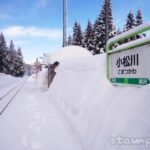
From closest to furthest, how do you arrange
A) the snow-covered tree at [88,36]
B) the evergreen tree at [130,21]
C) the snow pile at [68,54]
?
1. the snow pile at [68,54]
2. the evergreen tree at [130,21]
3. the snow-covered tree at [88,36]

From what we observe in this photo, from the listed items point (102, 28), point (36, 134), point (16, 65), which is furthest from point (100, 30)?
point (16, 65)

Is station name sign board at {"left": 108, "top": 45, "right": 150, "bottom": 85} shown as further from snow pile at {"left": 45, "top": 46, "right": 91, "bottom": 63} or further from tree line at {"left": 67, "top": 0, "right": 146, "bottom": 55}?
tree line at {"left": 67, "top": 0, "right": 146, "bottom": 55}

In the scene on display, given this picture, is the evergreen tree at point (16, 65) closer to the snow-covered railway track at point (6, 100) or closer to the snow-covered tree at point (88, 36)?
the snow-covered tree at point (88, 36)

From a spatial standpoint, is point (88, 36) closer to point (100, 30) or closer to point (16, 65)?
→ point (100, 30)

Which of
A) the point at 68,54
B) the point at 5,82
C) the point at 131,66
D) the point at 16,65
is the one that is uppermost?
the point at 16,65

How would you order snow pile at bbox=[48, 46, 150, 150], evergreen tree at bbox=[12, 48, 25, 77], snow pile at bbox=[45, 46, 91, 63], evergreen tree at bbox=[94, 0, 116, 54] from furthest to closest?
evergreen tree at bbox=[12, 48, 25, 77] < evergreen tree at bbox=[94, 0, 116, 54] < snow pile at bbox=[45, 46, 91, 63] < snow pile at bbox=[48, 46, 150, 150]

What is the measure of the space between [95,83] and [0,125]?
10.8ft

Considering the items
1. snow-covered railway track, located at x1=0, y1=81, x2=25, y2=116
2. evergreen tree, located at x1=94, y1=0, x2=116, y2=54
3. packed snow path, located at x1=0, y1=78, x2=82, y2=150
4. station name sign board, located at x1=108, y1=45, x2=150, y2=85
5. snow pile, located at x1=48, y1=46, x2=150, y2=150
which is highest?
evergreen tree, located at x1=94, y1=0, x2=116, y2=54

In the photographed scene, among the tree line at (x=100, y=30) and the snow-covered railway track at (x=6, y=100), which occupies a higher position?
the tree line at (x=100, y=30)

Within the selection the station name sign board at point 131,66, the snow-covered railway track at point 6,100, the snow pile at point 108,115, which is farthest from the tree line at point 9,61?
the station name sign board at point 131,66

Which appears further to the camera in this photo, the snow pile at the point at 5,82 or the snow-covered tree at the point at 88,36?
the snow-covered tree at the point at 88,36

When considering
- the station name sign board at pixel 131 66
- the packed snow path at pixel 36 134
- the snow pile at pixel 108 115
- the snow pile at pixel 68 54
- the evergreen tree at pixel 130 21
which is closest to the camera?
the snow pile at pixel 108 115

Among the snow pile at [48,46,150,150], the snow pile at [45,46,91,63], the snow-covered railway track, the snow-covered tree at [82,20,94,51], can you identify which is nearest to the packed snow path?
the snow pile at [48,46,150,150]

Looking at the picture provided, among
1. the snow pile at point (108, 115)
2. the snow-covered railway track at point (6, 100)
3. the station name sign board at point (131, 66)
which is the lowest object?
the snow-covered railway track at point (6, 100)
